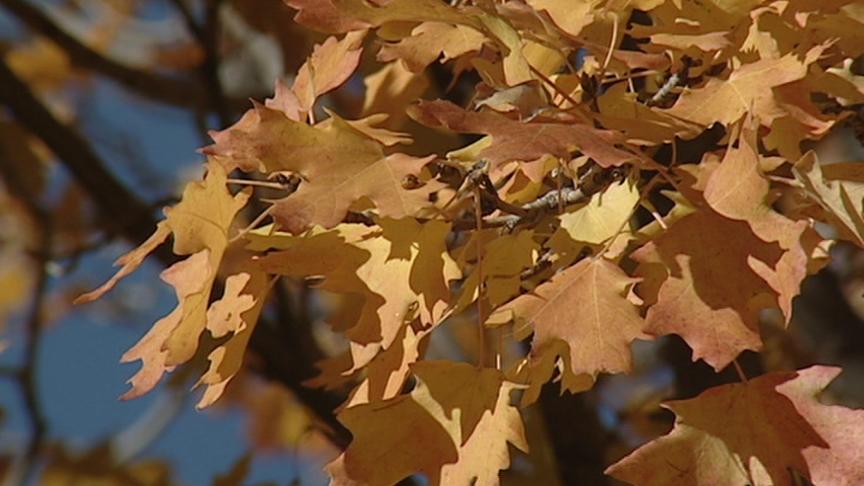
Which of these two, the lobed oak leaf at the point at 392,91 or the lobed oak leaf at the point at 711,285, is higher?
the lobed oak leaf at the point at 711,285

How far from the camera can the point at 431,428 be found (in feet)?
2.94

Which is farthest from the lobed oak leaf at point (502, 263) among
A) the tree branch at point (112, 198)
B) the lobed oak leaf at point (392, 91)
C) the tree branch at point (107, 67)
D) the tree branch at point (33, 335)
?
the tree branch at point (107, 67)

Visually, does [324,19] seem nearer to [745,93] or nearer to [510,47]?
[510,47]

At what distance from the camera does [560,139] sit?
2.63 ft

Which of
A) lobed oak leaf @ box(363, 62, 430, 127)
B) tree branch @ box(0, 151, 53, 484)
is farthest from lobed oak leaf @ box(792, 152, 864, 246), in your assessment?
tree branch @ box(0, 151, 53, 484)

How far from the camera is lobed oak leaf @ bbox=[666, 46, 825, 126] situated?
839 mm

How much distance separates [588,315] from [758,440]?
131mm

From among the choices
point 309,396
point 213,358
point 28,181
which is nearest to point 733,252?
point 213,358

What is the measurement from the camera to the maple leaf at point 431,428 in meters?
0.88

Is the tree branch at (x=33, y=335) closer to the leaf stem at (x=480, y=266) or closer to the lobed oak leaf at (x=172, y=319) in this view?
the lobed oak leaf at (x=172, y=319)

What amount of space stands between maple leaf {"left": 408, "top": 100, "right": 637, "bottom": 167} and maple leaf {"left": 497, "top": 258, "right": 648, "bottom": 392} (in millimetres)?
75

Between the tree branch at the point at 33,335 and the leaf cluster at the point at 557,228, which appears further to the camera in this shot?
the tree branch at the point at 33,335

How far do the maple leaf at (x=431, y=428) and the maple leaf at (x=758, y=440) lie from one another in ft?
0.26

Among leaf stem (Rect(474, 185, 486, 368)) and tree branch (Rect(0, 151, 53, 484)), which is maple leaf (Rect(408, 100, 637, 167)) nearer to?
leaf stem (Rect(474, 185, 486, 368))
